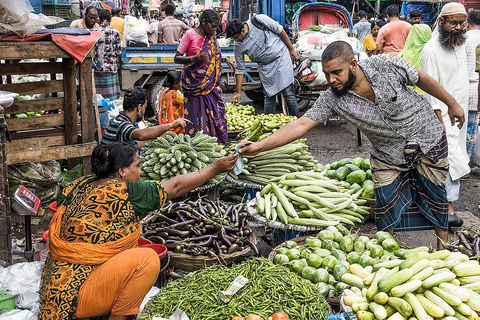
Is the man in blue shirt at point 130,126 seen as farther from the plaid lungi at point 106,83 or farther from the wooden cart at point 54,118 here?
the plaid lungi at point 106,83

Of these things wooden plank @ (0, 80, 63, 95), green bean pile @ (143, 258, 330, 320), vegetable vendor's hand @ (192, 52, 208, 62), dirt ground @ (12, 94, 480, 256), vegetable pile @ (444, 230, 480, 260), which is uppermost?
vegetable vendor's hand @ (192, 52, 208, 62)

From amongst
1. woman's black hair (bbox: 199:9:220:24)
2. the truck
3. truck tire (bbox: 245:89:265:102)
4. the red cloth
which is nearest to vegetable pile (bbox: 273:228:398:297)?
the red cloth

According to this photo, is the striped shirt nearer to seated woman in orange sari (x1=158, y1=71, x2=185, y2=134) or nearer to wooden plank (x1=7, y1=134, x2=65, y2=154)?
wooden plank (x1=7, y1=134, x2=65, y2=154)

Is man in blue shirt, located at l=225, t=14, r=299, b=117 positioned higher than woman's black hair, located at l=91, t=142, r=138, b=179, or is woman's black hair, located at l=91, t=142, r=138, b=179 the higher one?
man in blue shirt, located at l=225, t=14, r=299, b=117

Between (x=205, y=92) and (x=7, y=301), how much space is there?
3705mm

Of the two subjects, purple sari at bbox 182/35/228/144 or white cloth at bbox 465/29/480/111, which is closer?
white cloth at bbox 465/29/480/111

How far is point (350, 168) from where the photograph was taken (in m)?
5.17

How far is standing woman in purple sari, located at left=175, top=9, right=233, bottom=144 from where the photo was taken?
245 inches

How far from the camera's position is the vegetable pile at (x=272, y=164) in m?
4.95

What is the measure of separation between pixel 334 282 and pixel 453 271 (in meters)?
0.73

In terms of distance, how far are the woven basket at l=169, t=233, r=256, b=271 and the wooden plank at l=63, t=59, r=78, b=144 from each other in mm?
2113

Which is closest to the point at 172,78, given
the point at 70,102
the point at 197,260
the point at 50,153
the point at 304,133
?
the point at 70,102

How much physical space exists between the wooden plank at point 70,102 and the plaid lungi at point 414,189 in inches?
120

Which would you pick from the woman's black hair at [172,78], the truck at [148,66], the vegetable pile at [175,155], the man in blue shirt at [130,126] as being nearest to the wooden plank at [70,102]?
the man in blue shirt at [130,126]
